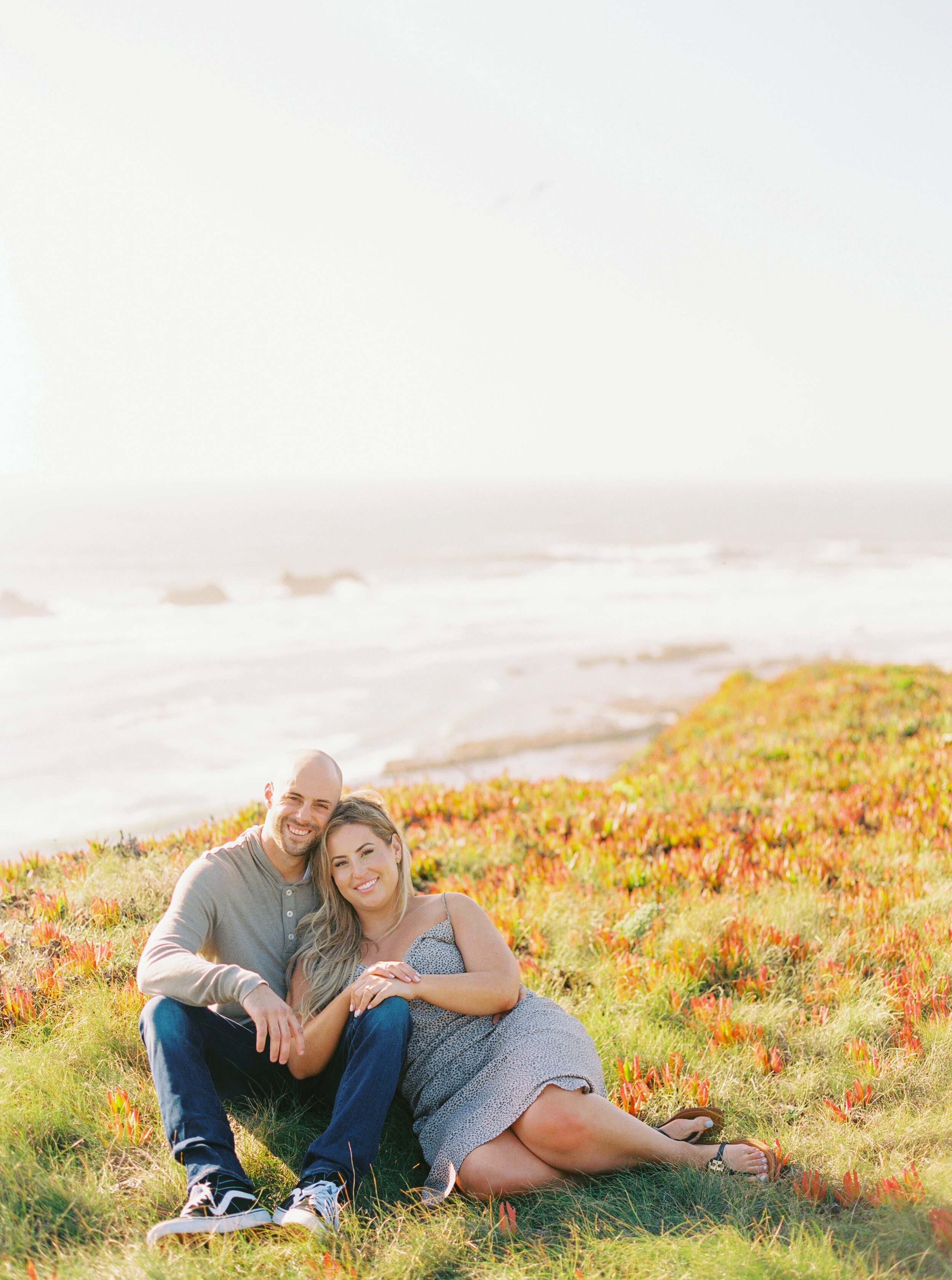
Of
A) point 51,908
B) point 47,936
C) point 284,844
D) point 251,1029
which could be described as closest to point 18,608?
point 51,908

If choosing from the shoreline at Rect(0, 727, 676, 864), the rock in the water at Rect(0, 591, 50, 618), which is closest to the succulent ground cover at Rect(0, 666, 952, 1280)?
the shoreline at Rect(0, 727, 676, 864)

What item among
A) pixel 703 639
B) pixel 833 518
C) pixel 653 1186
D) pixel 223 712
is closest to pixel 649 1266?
pixel 653 1186

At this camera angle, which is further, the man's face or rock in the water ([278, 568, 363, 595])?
rock in the water ([278, 568, 363, 595])

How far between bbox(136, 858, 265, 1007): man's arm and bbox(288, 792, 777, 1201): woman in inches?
15.4

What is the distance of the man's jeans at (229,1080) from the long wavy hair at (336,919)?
249 millimetres

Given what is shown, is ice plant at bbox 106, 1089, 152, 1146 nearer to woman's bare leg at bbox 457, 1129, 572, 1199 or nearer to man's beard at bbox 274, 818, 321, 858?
man's beard at bbox 274, 818, 321, 858

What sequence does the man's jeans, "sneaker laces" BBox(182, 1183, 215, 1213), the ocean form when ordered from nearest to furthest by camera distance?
"sneaker laces" BBox(182, 1183, 215, 1213)
the man's jeans
the ocean

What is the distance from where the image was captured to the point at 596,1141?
346cm

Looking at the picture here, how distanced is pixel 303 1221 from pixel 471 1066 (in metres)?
0.92

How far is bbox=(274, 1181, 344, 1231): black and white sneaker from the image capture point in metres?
3.03

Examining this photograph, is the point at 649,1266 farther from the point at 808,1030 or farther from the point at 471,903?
the point at 808,1030

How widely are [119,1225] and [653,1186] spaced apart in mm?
2001

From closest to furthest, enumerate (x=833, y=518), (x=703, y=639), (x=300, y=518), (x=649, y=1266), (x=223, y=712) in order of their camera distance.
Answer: (x=649, y=1266) → (x=223, y=712) → (x=703, y=639) → (x=300, y=518) → (x=833, y=518)

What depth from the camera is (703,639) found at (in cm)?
2888
